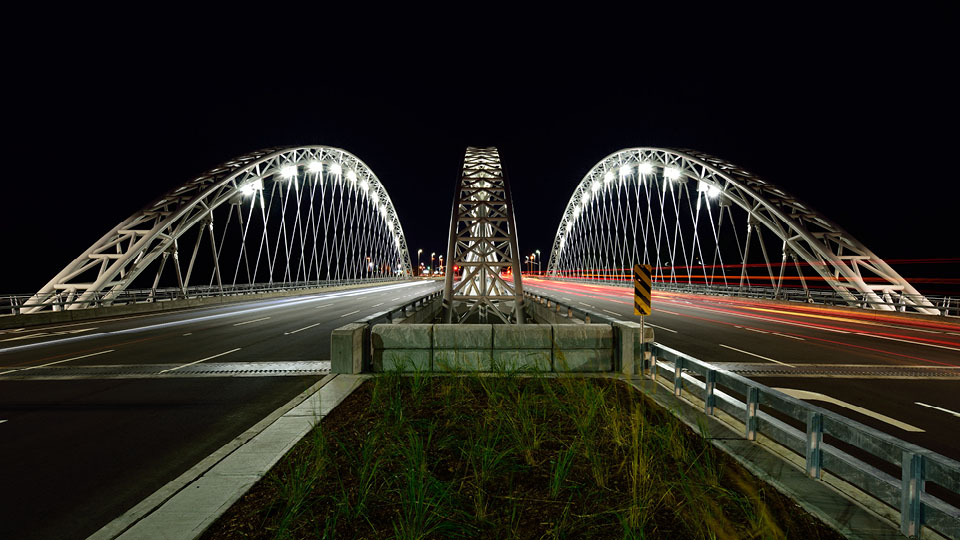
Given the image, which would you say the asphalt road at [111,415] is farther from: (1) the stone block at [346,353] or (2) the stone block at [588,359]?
(2) the stone block at [588,359]

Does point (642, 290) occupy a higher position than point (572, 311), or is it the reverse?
point (642, 290)

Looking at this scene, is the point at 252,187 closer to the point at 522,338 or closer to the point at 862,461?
the point at 522,338

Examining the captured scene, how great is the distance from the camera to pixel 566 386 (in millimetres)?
7227

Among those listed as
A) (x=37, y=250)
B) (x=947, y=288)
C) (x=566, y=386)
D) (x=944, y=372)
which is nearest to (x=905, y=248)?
(x=947, y=288)

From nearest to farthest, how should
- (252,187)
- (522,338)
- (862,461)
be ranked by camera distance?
(862,461), (522,338), (252,187)

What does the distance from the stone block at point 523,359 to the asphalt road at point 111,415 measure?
388 centimetres

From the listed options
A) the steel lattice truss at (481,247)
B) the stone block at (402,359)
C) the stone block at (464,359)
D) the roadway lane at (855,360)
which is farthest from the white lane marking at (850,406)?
the steel lattice truss at (481,247)

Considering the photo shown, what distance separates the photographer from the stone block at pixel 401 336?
9.54 meters

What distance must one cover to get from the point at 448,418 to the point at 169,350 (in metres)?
11.1

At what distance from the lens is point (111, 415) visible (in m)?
7.27

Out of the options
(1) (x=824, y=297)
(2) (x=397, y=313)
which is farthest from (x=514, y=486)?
(1) (x=824, y=297)

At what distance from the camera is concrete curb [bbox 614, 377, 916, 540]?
3.68 m

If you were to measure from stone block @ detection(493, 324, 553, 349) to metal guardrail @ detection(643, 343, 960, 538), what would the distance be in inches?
139

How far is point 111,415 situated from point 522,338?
7.07 m
